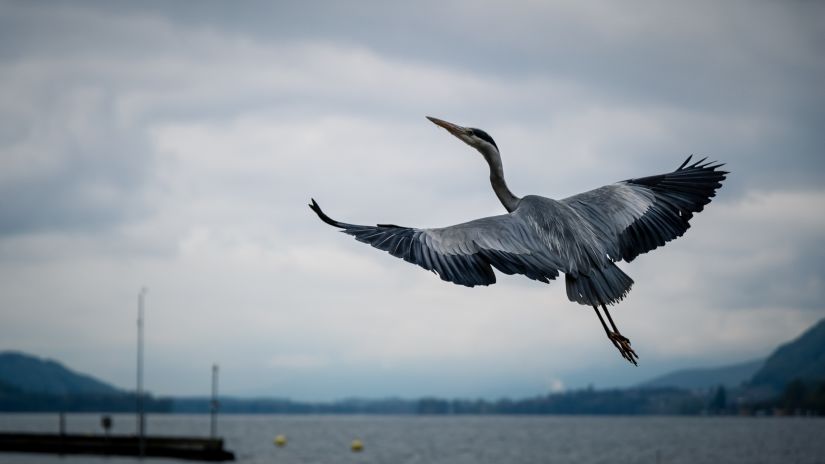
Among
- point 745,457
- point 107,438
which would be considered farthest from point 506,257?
point 745,457

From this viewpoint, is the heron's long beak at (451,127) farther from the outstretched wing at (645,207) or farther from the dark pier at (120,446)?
the dark pier at (120,446)

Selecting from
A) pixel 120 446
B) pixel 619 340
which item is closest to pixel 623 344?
pixel 619 340

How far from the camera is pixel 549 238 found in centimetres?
768

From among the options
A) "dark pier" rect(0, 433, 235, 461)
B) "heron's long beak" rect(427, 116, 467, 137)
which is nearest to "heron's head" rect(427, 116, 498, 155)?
"heron's long beak" rect(427, 116, 467, 137)

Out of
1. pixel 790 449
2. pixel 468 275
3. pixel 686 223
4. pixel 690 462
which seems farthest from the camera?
pixel 790 449

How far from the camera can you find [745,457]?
146 metres

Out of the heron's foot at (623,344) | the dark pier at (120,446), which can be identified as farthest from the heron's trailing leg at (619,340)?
the dark pier at (120,446)

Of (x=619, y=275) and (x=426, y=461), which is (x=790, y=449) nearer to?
(x=426, y=461)

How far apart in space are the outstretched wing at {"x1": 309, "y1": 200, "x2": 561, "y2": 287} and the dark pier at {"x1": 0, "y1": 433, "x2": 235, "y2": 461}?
97742 mm

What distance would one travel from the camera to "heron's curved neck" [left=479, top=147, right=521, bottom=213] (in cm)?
770

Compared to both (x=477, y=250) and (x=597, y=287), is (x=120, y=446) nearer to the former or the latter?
(x=477, y=250)

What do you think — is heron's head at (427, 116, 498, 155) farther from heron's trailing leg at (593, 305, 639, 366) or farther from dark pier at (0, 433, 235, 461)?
dark pier at (0, 433, 235, 461)

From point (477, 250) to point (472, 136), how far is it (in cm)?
85

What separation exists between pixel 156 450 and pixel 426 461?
4731cm
